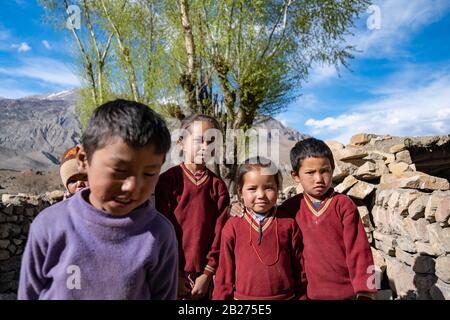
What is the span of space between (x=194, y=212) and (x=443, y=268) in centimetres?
234

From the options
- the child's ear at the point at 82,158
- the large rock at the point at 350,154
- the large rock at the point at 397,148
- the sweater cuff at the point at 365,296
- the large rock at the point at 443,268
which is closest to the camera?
the child's ear at the point at 82,158

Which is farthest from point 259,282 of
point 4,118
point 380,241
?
point 4,118

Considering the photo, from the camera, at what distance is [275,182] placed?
2.34m

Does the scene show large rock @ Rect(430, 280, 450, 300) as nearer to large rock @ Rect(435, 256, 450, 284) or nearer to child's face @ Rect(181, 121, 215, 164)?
large rock @ Rect(435, 256, 450, 284)

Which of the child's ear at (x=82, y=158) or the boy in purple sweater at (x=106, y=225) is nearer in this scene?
the boy in purple sweater at (x=106, y=225)

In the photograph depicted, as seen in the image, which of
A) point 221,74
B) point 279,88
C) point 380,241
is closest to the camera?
point 380,241

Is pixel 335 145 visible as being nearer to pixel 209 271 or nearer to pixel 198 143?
pixel 198 143

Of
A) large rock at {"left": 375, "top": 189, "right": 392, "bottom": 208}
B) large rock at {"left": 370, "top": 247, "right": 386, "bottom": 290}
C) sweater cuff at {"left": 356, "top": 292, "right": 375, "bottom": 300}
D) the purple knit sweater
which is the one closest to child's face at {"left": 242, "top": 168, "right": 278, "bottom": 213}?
sweater cuff at {"left": 356, "top": 292, "right": 375, "bottom": 300}

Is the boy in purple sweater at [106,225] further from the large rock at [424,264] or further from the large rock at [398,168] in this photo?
the large rock at [398,168]

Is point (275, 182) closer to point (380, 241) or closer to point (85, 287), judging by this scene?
point (85, 287)

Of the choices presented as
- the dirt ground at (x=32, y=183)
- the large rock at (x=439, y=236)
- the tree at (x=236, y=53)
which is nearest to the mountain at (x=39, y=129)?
the dirt ground at (x=32, y=183)

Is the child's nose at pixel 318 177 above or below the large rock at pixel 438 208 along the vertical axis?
above

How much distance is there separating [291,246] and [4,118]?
16553cm

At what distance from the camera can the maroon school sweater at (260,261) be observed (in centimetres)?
216
